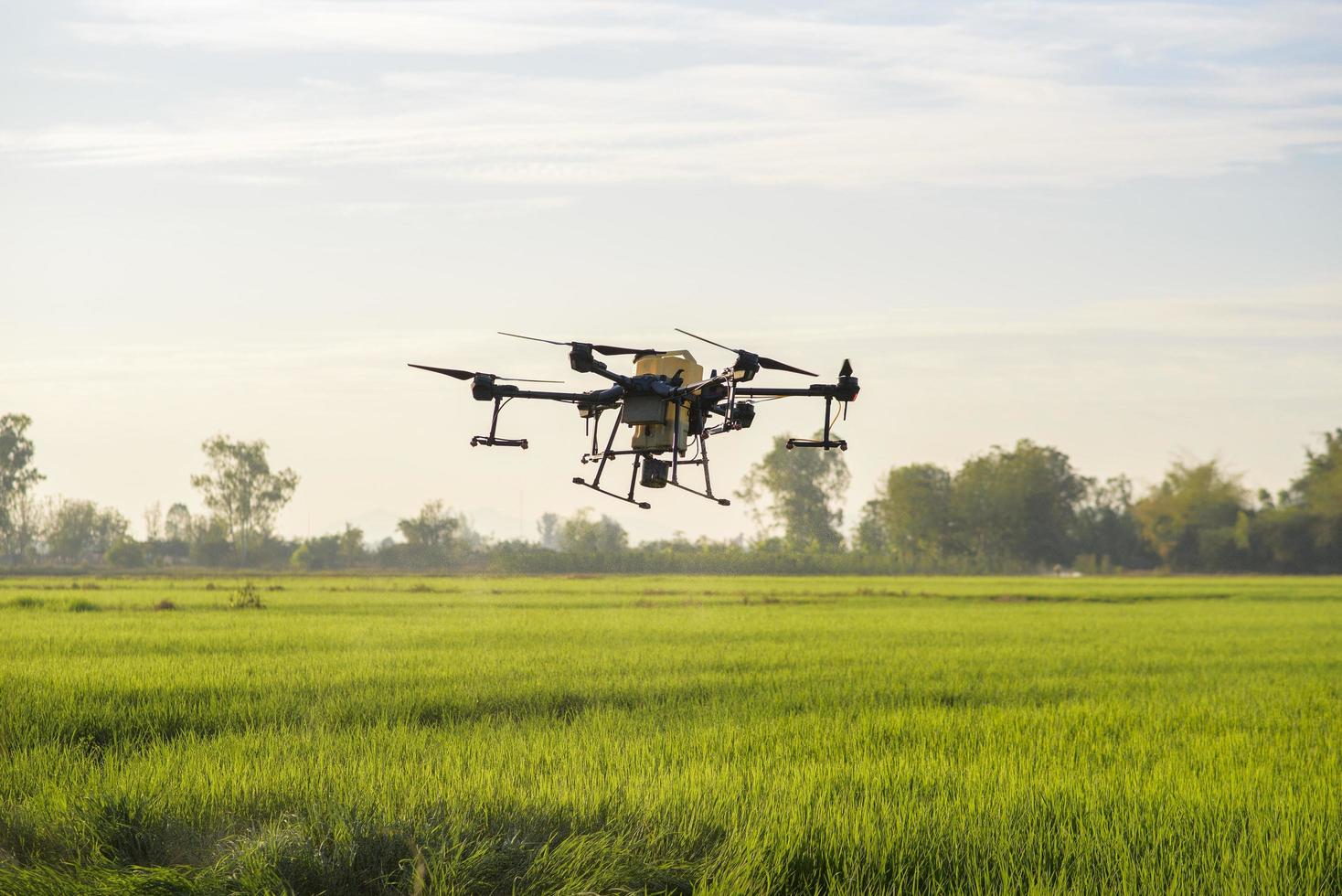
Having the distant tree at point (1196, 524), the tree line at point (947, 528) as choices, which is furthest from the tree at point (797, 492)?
the distant tree at point (1196, 524)

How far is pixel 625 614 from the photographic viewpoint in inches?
1168

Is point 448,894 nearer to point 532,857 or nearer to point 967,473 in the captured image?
point 532,857

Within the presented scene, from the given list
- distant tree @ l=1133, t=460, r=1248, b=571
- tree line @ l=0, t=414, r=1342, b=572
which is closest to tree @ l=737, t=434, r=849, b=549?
tree line @ l=0, t=414, r=1342, b=572

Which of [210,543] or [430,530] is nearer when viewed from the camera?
[430,530]

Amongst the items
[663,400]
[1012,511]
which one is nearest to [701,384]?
[663,400]

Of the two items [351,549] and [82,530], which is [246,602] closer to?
[351,549]

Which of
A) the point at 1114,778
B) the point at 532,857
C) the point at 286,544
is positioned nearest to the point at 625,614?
the point at 1114,778

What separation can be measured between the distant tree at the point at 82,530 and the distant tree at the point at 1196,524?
75.8 m

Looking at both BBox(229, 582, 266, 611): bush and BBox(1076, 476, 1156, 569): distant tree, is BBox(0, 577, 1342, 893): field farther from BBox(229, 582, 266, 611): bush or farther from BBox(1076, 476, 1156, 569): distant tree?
BBox(1076, 476, 1156, 569): distant tree

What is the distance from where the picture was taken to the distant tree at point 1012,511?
8769 centimetres

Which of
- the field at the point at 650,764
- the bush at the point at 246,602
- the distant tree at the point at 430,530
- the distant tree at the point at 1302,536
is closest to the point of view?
the field at the point at 650,764

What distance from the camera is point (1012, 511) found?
8719 centimetres

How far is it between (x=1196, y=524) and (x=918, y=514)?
23.1 metres

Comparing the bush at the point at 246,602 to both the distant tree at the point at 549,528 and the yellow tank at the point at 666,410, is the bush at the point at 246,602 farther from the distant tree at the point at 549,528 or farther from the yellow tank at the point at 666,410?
the distant tree at the point at 549,528
